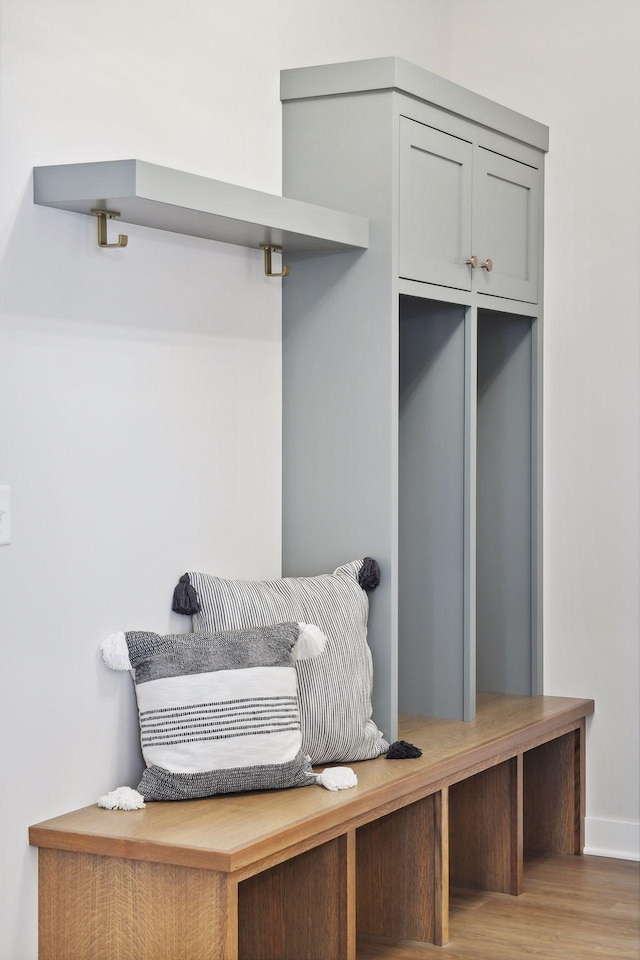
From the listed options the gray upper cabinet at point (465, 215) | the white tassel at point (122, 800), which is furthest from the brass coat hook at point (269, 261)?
the white tassel at point (122, 800)

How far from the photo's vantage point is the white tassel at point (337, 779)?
103 inches

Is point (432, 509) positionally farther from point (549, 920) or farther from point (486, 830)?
point (549, 920)

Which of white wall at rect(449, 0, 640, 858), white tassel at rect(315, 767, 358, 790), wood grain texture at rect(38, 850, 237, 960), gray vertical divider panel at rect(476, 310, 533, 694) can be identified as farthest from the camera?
gray vertical divider panel at rect(476, 310, 533, 694)

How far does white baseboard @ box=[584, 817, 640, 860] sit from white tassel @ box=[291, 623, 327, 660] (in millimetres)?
A: 1529

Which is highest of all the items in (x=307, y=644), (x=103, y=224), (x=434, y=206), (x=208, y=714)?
(x=434, y=206)

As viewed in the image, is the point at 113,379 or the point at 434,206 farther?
the point at 434,206

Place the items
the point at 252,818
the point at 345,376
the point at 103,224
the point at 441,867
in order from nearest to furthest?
the point at 252,818
the point at 103,224
the point at 441,867
the point at 345,376

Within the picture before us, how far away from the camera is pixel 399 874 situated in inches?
119

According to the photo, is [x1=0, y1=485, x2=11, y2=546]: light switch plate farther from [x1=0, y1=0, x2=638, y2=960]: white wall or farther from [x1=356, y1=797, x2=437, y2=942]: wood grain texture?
[x1=356, y1=797, x2=437, y2=942]: wood grain texture

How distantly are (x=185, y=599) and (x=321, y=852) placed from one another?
64 cm

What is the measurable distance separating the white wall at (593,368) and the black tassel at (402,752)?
3.48 feet

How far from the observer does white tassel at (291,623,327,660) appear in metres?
2.73

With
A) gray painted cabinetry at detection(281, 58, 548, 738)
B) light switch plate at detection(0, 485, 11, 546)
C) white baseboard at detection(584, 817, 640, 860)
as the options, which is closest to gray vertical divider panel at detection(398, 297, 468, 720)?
gray painted cabinetry at detection(281, 58, 548, 738)

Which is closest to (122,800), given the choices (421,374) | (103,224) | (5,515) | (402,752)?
(5,515)
